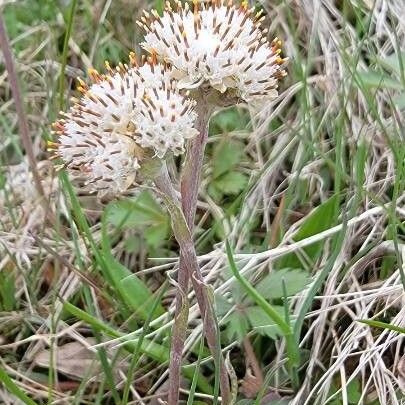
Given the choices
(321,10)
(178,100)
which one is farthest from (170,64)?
(321,10)

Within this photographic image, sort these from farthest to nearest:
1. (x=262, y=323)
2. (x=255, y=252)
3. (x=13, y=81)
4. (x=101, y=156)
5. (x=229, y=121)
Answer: (x=229, y=121), (x=255, y=252), (x=13, y=81), (x=262, y=323), (x=101, y=156)

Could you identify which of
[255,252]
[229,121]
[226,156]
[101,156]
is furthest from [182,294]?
[229,121]

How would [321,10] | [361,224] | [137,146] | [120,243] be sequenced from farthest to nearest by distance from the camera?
[321,10]
[120,243]
[361,224]
[137,146]

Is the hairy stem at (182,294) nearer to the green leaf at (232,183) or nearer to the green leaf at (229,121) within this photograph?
the green leaf at (232,183)

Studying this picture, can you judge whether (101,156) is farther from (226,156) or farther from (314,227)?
(226,156)

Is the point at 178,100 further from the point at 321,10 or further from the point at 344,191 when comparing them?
the point at 321,10

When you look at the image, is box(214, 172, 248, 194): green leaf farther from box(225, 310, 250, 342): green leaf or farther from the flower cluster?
the flower cluster
